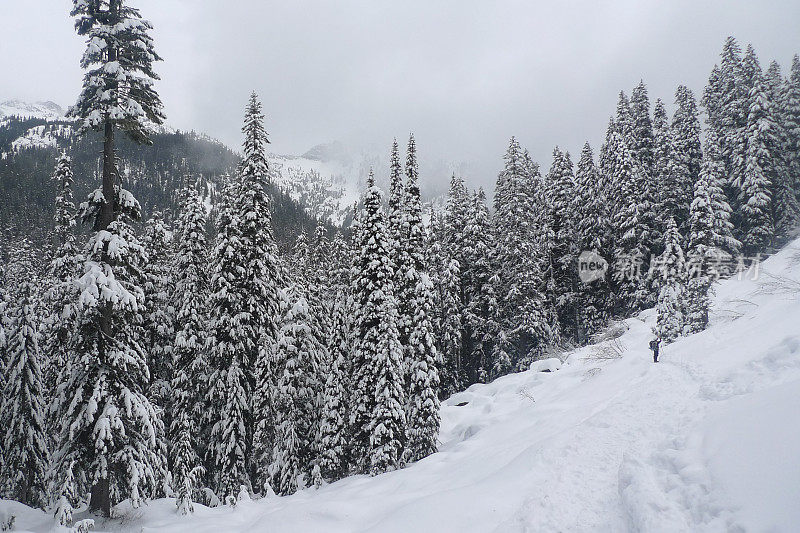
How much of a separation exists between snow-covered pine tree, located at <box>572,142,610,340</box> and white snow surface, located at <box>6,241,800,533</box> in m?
24.2

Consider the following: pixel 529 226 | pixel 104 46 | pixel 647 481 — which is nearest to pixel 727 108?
pixel 529 226

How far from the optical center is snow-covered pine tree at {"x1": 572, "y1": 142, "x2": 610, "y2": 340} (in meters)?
38.2

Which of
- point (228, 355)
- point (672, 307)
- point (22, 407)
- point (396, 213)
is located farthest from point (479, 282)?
point (22, 407)

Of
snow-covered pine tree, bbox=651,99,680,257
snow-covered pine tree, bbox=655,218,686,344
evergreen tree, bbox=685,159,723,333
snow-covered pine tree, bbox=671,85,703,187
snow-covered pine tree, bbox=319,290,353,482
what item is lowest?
snow-covered pine tree, bbox=319,290,353,482

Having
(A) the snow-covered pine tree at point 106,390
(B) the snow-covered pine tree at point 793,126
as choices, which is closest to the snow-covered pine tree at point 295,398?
(A) the snow-covered pine tree at point 106,390

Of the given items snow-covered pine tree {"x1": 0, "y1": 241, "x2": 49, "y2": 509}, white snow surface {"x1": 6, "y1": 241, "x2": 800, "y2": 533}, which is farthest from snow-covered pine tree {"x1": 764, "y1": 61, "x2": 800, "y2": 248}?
snow-covered pine tree {"x1": 0, "y1": 241, "x2": 49, "y2": 509}

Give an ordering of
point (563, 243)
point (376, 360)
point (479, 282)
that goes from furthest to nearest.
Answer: point (563, 243)
point (479, 282)
point (376, 360)

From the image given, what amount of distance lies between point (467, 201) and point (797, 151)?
96.5 feet

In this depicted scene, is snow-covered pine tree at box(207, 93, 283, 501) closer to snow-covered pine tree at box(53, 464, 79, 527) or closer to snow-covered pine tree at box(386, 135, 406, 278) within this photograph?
snow-covered pine tree at box(386, 135, 406, 278)

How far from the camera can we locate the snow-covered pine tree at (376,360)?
20.0m

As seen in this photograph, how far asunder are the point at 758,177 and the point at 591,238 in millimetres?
13488

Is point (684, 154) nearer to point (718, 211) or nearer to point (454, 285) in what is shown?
point (718, 211)

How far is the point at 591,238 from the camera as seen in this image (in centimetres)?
3862

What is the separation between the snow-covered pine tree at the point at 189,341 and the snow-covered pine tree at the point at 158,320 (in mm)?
613
